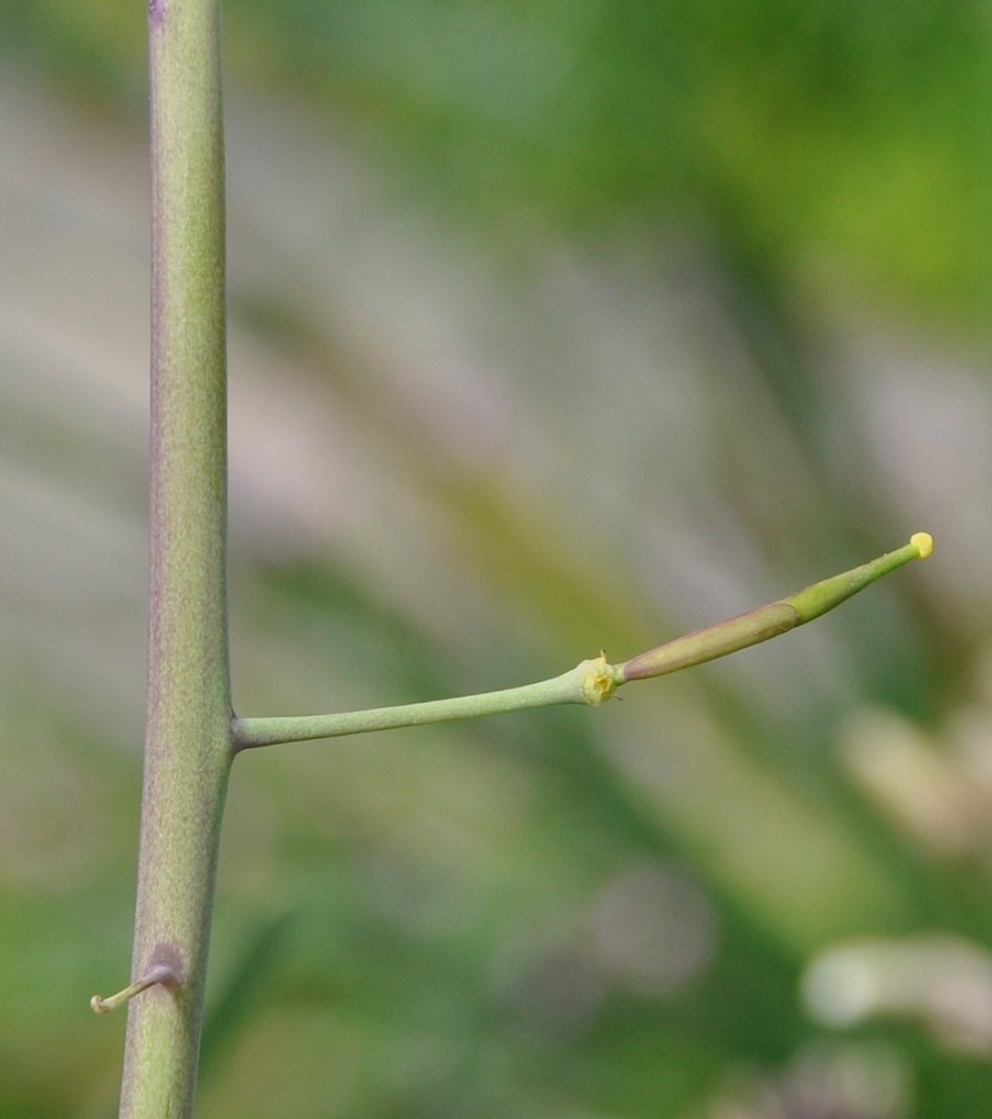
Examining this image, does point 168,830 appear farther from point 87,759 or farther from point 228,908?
point 87,759

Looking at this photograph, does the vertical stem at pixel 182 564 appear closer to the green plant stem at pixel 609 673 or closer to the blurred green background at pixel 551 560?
the green plant stem at pixel 609 673

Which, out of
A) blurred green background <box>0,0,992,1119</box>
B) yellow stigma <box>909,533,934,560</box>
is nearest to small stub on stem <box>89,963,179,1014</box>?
yellow stigma <box>909,533,934,560</box>

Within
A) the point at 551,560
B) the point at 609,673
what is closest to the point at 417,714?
the point at 609,673

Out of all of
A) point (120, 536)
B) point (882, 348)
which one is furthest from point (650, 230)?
point (120, 536)

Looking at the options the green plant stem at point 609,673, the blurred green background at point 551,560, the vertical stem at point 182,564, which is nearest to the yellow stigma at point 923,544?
the green plant stem at point 609,673

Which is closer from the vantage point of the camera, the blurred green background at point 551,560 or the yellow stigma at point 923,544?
the yellow stigma at point 923,544
